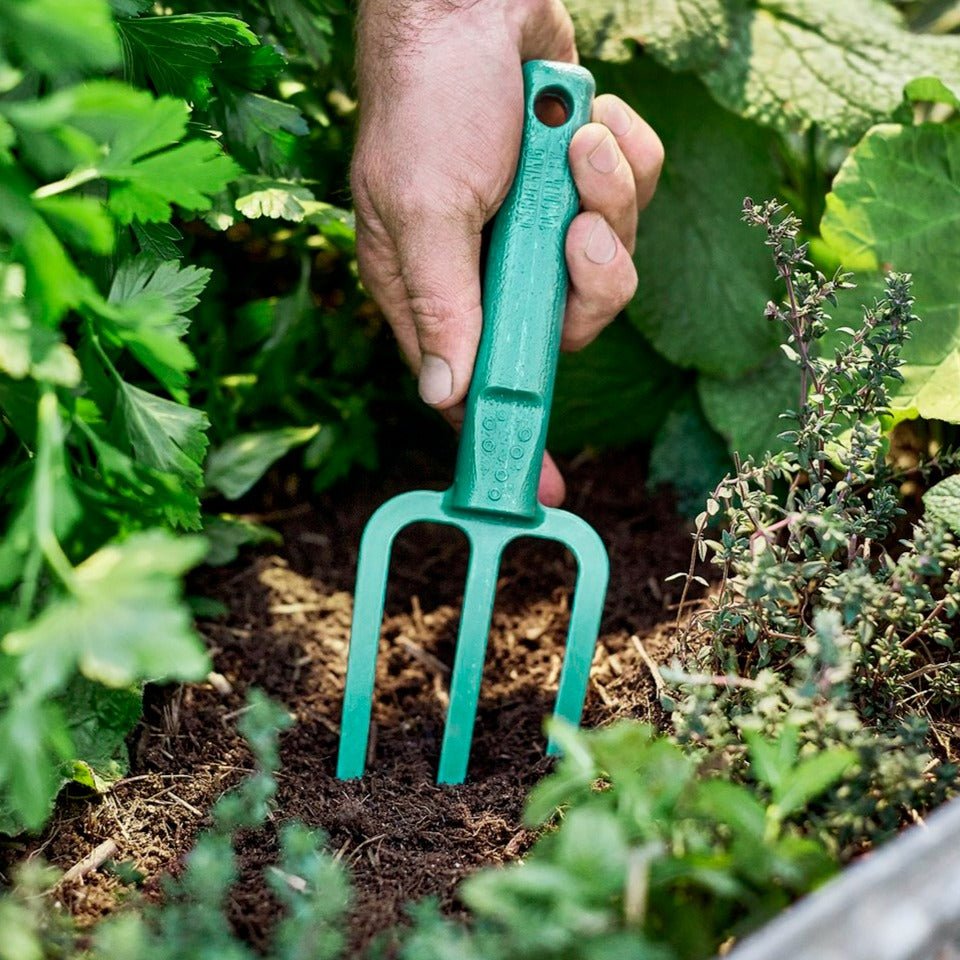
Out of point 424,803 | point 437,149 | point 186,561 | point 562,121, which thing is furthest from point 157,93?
point 424,803

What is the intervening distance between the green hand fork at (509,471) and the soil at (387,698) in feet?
0.28

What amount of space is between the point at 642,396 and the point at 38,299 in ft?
4.31

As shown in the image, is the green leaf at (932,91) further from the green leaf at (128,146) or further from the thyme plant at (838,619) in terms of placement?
the green leaf at (128,146)

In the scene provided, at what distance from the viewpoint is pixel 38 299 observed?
3.14 feet

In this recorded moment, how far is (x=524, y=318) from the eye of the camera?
144 cm

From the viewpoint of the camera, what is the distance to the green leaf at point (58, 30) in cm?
86

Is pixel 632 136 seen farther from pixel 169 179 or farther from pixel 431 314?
pixel 169 179

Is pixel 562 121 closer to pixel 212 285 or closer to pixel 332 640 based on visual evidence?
pixel 212 285

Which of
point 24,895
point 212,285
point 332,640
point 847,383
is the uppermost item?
point 847,383

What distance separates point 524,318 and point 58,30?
709 mm

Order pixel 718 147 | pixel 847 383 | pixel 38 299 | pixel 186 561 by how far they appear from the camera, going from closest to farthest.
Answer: pixel 186 561
pixel 38 299
pixel 847 383
pixel 718 147

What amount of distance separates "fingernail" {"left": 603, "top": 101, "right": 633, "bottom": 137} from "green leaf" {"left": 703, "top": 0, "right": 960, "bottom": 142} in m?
0.34

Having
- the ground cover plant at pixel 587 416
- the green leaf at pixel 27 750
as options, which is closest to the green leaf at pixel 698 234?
the ground cover plant at pixel 587 416

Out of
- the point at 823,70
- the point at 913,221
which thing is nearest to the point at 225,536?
the point at 913,221
